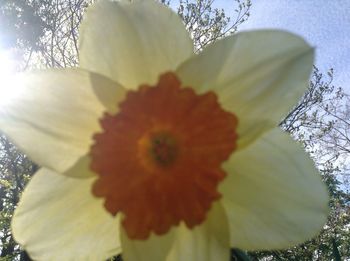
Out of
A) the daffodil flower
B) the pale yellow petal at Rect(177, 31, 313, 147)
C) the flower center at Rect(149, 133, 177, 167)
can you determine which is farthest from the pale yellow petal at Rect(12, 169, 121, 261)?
the pale yellow petal at Rect(177, 31, 313, 147)

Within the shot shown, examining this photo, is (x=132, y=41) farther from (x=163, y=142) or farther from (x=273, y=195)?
(x=273, y=195)

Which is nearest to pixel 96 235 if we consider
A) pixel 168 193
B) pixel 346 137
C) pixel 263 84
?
pixel 168 193

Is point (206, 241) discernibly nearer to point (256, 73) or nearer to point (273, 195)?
point (273, 195)

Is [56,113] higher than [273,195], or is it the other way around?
[56,113]

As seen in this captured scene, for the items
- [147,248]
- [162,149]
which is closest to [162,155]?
[162,149]

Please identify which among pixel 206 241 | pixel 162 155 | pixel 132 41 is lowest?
pixel 206 241

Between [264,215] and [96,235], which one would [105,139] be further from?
[264,215]

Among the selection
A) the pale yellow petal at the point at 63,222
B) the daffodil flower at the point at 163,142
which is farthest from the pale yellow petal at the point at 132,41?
the pale yellow petal at the point at 63,222
